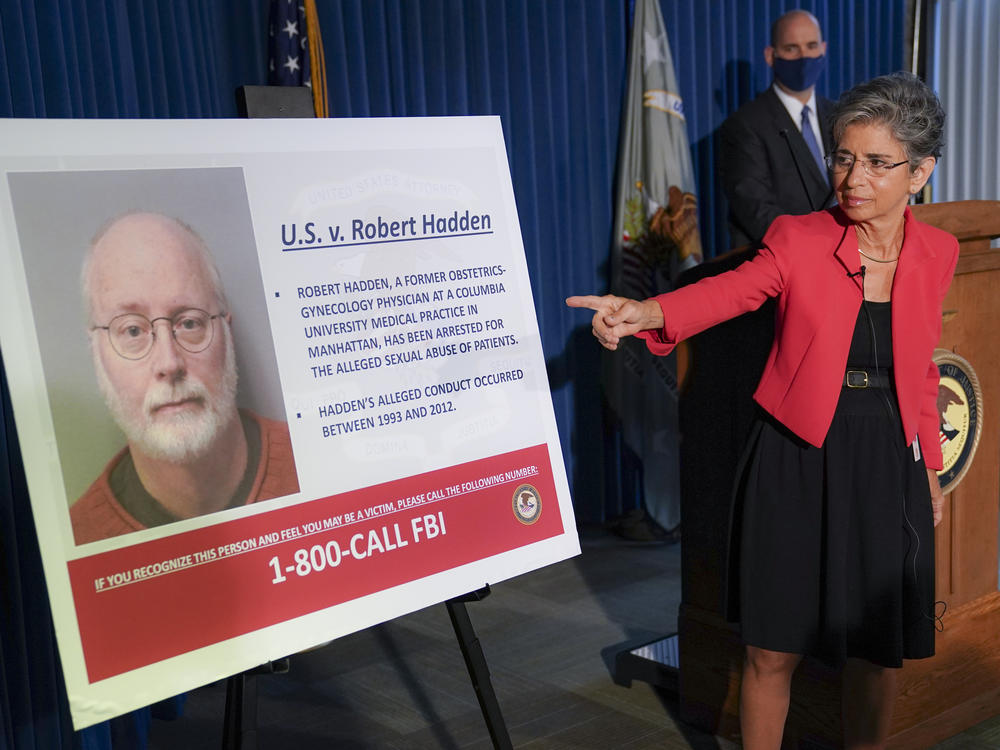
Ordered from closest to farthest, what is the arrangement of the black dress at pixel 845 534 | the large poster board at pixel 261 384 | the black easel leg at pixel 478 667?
→ the large poster board at pixel 261 384
the black easel leg at pixel 478 667
the black dress at pixel 845 534

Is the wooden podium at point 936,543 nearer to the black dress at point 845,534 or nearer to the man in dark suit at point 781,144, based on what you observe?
the black dress at point 845,534

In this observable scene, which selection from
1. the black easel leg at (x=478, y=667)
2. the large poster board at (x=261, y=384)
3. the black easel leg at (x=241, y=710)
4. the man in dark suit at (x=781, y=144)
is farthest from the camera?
the man in dark suit at (x=781, y=144)

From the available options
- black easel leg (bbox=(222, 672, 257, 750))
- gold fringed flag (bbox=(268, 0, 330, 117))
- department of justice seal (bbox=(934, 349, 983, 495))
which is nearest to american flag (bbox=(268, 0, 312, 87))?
gold fringed flag (bbox=(268, 0, 330, 117))

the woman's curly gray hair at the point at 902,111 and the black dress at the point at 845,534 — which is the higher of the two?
the woman's curly gray hair at the point at 902,111

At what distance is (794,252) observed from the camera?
1.81 metres

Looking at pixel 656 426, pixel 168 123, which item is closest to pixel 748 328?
pixel 168 123

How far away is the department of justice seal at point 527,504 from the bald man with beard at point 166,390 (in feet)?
1.36

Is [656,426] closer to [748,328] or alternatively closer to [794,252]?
[748,328]

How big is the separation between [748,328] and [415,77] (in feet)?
7.37

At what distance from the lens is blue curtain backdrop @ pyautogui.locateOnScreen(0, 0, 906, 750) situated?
7.01ft

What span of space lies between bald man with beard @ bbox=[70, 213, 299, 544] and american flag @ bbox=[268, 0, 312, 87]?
7.27ft

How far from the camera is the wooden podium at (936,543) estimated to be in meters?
2.31

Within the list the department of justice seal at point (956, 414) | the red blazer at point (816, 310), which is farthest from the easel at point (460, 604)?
the department of justice seal at point (956, 414)

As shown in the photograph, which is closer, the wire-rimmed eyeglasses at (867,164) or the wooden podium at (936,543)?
the wire-rimmed eyeglasses at (867,164)
